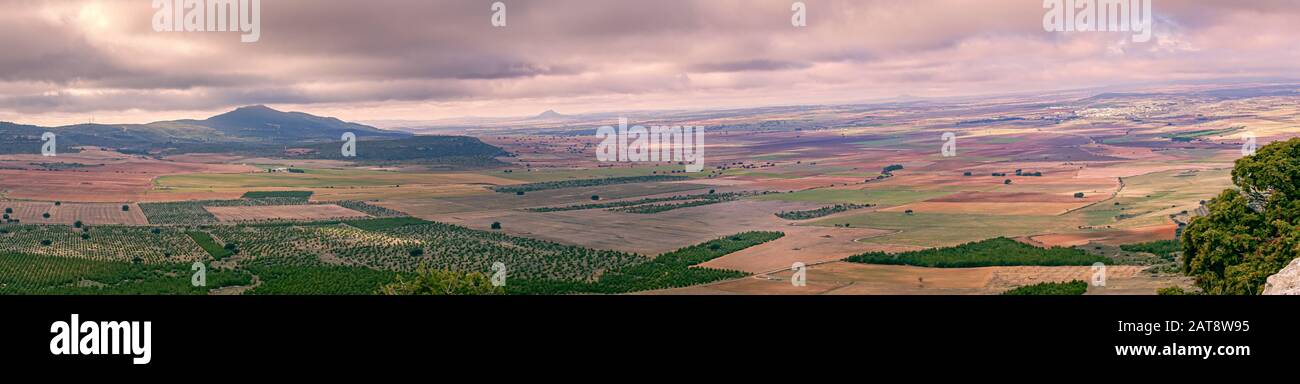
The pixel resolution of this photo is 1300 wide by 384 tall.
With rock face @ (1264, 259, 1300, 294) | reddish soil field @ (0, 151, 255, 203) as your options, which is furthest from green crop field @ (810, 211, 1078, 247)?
reddish soil field @ (0, 151, 255, 203)

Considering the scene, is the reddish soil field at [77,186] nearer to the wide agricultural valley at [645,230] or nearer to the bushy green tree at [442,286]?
the wide agricultural valley at [645,230]

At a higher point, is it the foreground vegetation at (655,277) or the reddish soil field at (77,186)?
the reddish soil field at (77,186)

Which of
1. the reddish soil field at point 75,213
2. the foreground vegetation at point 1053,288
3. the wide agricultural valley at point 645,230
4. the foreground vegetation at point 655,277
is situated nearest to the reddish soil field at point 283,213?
the wide agricultural valley at point 645,230

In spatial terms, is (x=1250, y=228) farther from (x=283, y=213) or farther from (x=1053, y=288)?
(x=283, y=213)
